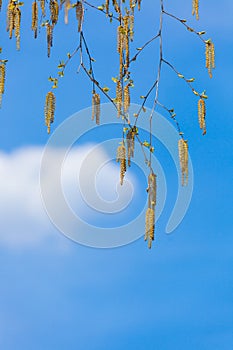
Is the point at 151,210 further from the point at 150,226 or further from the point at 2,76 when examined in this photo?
the point at 2,76

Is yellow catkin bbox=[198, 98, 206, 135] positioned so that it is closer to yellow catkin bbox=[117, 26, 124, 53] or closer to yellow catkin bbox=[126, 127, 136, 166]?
yellow catkin bbox=[126, 127, 136, 166]

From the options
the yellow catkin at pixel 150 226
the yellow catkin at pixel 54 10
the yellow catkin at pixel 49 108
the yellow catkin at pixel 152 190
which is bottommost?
the yellow catkin at pixel 150 226

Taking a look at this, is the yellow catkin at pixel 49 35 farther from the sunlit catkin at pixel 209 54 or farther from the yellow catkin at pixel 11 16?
the sunlit catkin at pixel 209 54

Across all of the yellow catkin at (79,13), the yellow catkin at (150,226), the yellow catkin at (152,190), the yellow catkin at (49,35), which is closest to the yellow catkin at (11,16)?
the yellow catkin at (49,35)

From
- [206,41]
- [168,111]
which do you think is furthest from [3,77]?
[206,41]

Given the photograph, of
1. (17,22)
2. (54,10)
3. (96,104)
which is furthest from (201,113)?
(17,22)

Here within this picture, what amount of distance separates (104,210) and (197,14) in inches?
92.2

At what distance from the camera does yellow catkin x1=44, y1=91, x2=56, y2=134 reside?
3.26 meters

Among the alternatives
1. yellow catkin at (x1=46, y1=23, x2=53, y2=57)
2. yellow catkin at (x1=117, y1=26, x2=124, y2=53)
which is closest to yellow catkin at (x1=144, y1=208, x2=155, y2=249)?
yellow catkin at (x1=117, y1=26, x2=124, y2=53)

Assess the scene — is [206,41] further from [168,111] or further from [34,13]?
[34,13]

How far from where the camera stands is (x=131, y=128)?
3.29m

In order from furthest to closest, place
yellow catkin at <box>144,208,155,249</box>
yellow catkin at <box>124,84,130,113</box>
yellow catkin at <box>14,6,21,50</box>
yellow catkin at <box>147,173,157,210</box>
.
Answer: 1. yellow catkin at <box>124,84,130,113</box>
2. yellow catkin at <box>14,6,21,50</box>
3. yellow catkin at <box>147,173,157,210</box>
4. yellow catkin at <box>144,208,155,249</box>

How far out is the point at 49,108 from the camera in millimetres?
3283

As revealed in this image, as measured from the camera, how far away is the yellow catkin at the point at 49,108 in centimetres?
326
